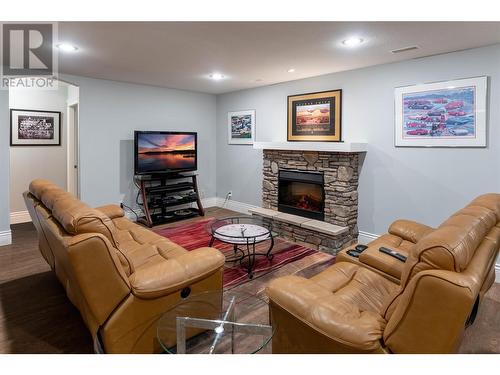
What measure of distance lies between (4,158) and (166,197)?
7.81 feet

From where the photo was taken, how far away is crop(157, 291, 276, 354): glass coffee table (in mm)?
1686

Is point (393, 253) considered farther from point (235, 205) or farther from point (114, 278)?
point (235, 205)

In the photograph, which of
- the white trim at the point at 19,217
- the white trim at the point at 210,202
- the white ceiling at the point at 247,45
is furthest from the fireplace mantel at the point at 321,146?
the white trim at the point at 19,217

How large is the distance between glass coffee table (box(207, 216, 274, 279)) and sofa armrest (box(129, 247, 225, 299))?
3.34ft

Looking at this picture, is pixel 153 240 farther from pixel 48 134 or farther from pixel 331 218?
pixel 48 134

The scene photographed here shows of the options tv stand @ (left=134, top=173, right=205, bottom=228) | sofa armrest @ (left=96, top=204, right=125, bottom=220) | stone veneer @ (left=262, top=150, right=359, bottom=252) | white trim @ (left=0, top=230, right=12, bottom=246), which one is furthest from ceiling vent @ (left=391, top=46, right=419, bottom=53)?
white trim @ (left=0, top=230, right=12, bottom=246)

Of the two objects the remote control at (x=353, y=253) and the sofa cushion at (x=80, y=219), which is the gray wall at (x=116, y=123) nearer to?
the sofa cushion at (x=80, y=219)

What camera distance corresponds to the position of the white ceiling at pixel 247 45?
2674 millimetres

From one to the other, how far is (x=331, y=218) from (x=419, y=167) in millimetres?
1247

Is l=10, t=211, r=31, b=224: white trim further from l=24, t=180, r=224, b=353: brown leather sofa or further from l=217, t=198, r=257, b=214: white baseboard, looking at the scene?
l=24, t=180, r=224, b=353: brown leather sofa

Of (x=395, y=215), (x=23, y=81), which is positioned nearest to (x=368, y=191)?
(x=395, y=215)

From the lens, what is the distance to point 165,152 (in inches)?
216

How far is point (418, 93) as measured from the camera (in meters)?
3.64

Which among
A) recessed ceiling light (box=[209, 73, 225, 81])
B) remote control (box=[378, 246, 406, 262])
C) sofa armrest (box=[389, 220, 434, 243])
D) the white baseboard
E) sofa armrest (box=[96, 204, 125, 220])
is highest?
recessed ceiling light (box=[209, 73, 225, 81])
